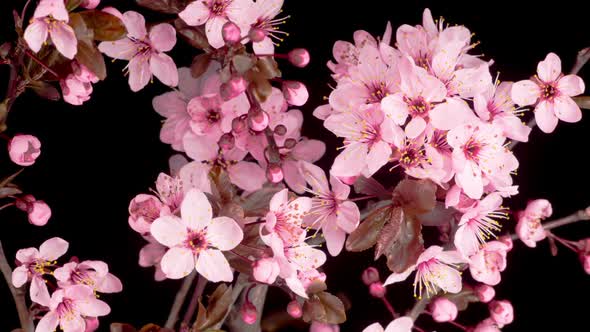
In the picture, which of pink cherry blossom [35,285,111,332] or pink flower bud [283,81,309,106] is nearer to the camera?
pink flower bud [283,81,309,106]

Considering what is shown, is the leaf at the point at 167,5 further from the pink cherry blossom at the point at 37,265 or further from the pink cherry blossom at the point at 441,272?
the pink cherry blossom at the point at 441,272

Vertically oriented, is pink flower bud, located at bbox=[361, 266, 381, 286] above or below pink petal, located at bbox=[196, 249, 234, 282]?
below

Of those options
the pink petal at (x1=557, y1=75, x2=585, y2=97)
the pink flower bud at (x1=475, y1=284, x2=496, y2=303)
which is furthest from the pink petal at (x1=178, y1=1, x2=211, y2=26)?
the pink flower bud at (x1=475, y1=284, x2=496, y2=303)

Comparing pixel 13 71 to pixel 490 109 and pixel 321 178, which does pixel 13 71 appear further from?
pixel 490 109

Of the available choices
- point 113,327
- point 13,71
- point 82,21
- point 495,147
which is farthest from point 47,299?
point 495,147

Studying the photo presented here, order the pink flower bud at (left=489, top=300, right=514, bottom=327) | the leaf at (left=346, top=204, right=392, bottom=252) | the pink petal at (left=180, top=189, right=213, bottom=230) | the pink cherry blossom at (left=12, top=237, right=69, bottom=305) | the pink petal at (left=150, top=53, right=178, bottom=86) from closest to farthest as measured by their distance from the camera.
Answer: the pink petal at (left=180, top=189, right=213, bottom=230) < the leaf at (left=346, top=204, right=392, bottom=252) < the pink cherry blossom at (left=12, top=237, right=69, bottom=305) < the pink petal at (left=150, top=53, right=178, bottom=86) < the pink flower bud at (left=489, top=300, right=514, bottom=327)

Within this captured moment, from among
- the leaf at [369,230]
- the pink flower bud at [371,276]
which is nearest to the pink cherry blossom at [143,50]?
the leaf at [369,230]

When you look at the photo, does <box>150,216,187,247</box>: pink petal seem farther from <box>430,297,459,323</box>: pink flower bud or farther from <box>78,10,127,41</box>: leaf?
<box>430,297,459,323</box>: pink flower bud
